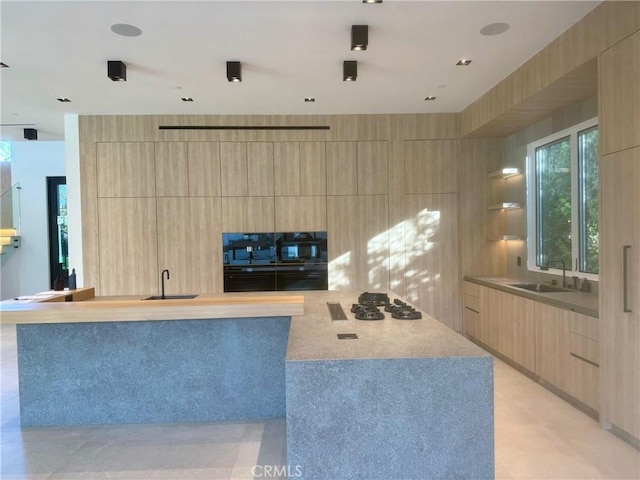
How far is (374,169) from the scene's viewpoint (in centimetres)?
549

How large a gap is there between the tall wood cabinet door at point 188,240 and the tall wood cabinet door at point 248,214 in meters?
0.12

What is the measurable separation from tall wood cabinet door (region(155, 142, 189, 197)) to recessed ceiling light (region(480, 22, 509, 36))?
150 inches

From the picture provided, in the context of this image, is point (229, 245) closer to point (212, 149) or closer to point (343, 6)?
point (212, 149)

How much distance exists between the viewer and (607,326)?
2789 mm

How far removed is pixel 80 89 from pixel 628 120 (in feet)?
16.3

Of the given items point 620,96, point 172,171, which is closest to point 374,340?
point 620,96

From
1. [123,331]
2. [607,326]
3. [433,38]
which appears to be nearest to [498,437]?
[607,326]

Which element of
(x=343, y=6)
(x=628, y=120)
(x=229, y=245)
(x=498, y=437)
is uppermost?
(x=343, y=6)

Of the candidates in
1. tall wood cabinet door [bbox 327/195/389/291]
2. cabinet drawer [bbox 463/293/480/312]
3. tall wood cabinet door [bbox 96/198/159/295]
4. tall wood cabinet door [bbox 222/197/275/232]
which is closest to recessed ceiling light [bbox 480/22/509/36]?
tall wood cabinet door [bbox 327/195/389/291]

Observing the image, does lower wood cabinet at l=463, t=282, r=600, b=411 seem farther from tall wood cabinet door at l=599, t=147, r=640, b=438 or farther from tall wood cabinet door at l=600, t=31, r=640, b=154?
tall wood cabinet door at l=600, t=31, r=640, b=154

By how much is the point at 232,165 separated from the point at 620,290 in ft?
14.3

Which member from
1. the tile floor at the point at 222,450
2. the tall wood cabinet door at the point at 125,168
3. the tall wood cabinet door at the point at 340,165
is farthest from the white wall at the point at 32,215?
the tall wood cabinet door at the point at 340,165

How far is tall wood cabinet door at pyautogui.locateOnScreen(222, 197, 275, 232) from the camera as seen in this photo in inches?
213

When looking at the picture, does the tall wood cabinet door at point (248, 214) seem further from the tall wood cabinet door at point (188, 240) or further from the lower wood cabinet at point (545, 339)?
the lower wood cabinet at point (545, 339)
